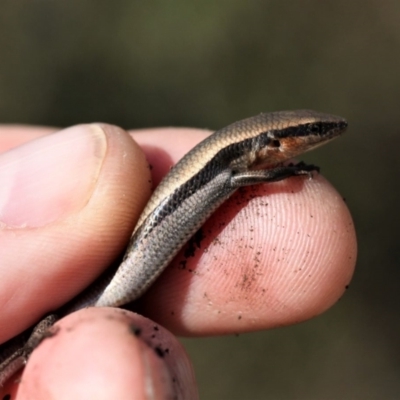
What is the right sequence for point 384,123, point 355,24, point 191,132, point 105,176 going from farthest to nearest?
point 355,24 → point 384,123 → point 191,132 → point 105,176

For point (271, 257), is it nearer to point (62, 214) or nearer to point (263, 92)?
point (62, 214)

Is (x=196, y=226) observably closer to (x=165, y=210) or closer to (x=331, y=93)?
(x=165, y=210)

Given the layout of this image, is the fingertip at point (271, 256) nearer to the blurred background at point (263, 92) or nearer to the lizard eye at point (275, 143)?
the lizard eye at point (275, 143)

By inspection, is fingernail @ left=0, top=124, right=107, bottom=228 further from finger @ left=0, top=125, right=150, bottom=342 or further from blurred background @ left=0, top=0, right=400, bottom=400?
blurred background @ left=0, top=0, right=400, bottom=400

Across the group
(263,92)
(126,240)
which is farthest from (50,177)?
(263,92)

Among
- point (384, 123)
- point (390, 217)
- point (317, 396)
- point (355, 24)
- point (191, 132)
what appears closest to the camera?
point (191, 132)

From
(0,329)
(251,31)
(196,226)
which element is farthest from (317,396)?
(251,31)
